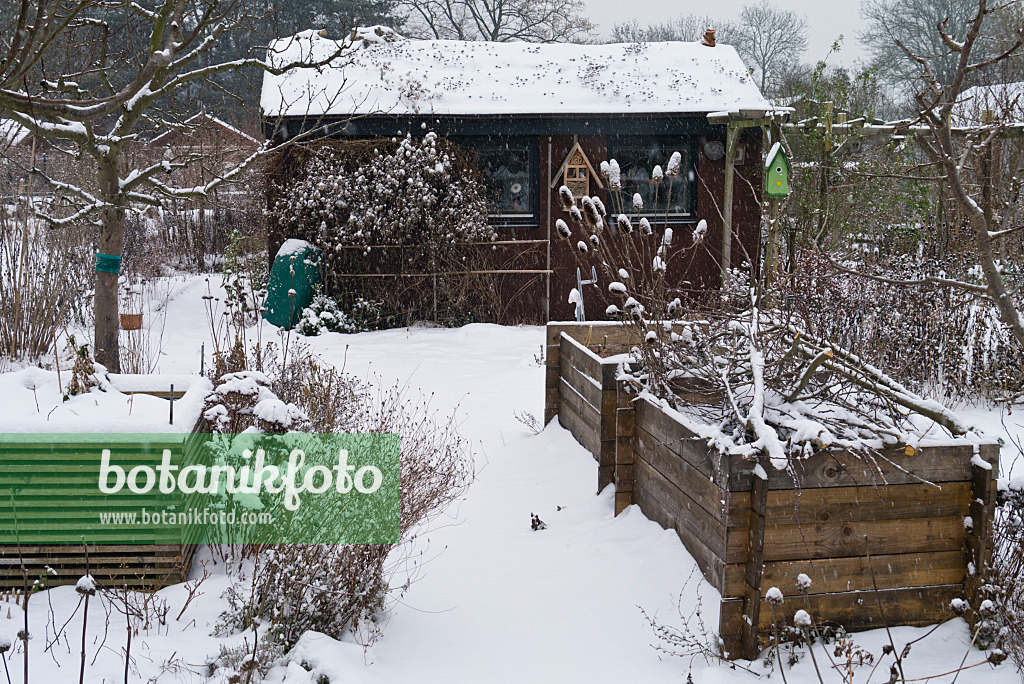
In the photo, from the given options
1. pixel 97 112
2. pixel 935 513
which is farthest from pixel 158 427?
pixel 935 513

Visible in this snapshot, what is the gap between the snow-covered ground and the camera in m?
3.32

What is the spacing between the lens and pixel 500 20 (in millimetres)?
29281

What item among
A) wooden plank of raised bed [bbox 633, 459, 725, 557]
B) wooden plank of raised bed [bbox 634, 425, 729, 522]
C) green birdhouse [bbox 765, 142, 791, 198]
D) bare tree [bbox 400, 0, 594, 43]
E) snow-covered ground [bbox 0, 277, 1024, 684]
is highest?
bare tree [bbox 400, 0, 594, 43]

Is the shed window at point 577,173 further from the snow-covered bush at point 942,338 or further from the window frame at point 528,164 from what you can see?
the snow-covered bush at point 942,338

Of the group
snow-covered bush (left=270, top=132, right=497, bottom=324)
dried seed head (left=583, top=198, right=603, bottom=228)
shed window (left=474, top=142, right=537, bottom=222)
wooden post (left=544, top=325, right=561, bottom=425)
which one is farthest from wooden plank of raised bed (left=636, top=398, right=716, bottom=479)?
shed window (left=474, top=142, right=537, bottom=222)

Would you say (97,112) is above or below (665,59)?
below

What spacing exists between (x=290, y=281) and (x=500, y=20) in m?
20.7

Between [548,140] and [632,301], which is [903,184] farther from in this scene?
[632,301]

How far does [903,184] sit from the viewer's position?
1450cm

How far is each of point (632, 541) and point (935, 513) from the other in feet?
4.66

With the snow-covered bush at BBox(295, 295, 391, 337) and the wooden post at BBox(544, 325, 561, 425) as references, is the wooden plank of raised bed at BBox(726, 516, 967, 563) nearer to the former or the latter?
the wooden post at BBox(544, 325, 561, 425)

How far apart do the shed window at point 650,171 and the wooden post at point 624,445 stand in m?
8.27

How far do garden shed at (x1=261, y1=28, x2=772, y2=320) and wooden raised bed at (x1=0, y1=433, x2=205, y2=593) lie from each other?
871cm

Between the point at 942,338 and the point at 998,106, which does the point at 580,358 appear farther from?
the point at 998,106
